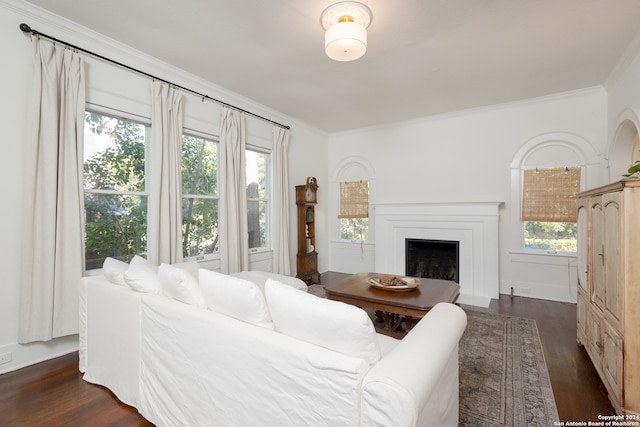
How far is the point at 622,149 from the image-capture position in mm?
3428

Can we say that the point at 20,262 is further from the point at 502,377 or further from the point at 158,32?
the point at 502,377

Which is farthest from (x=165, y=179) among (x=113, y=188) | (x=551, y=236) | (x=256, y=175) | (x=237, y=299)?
(x=551, y=236)

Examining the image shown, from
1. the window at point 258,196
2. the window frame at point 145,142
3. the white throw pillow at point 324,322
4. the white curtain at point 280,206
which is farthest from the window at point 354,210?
the white throw pillow at point 324,322

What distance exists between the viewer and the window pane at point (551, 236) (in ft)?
13.1

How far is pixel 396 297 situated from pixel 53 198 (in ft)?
9.60

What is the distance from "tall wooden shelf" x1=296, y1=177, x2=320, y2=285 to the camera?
4.96 m

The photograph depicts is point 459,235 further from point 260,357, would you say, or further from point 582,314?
point 260,357

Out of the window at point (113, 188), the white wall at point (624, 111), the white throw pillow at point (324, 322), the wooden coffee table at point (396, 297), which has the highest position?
the white wall at point (624, 111)

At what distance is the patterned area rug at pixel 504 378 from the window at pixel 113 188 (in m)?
3.21

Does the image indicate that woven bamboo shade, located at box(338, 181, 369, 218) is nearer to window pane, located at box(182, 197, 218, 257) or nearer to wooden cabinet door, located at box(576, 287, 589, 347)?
window pane, located at box(182, 197, 218, 257)

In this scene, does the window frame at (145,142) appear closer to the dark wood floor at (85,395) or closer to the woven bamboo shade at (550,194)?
the dark wood floor at (85,395)

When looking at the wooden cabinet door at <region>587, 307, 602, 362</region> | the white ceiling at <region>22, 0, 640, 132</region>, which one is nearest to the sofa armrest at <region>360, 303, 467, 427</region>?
the wooden cabinet door at <region>587, 307, 602, 362</region>

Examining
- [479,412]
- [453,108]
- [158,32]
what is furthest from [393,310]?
[453,108]

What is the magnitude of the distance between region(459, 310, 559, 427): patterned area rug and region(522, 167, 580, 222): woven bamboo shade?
66.1 inches
